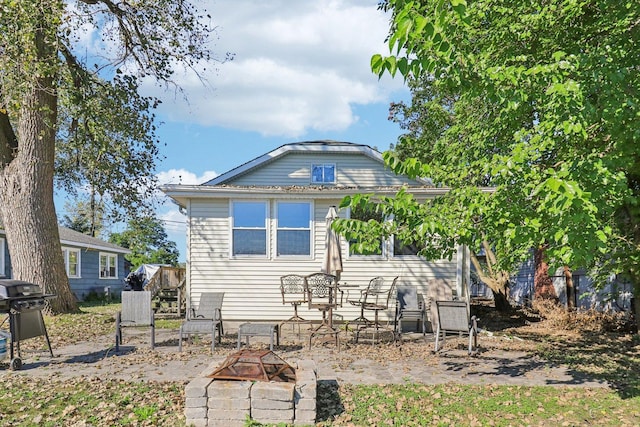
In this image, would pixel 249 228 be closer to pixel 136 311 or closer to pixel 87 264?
pixel 136 311

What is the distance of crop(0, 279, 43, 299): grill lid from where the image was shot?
6.30 m

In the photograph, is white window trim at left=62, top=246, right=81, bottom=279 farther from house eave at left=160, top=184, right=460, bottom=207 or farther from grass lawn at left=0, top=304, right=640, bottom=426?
grass lawn at left=0, top=304, right=640, bottom=426

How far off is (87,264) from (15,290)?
1696cm

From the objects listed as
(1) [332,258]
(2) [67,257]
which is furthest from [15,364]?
(2) [67,257]

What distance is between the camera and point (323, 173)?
13.7 metres

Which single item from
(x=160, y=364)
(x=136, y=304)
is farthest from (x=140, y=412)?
(x=136, y=304)

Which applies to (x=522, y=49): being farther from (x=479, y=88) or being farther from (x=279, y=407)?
(x=279, y=407)

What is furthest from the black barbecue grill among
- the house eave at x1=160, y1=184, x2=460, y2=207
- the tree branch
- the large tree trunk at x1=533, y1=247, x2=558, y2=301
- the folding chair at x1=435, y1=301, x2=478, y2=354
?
the large tree trunk at x1=533, y1=247, x2=558, y2=301

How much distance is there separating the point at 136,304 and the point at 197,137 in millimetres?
7755

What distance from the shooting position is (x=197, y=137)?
14.4 metres

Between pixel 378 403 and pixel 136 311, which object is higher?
pixel 136 311

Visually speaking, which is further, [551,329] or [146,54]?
[146,54]

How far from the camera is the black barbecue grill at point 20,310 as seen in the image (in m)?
6.27

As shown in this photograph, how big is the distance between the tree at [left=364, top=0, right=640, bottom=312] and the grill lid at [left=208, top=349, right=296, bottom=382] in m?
2.51
